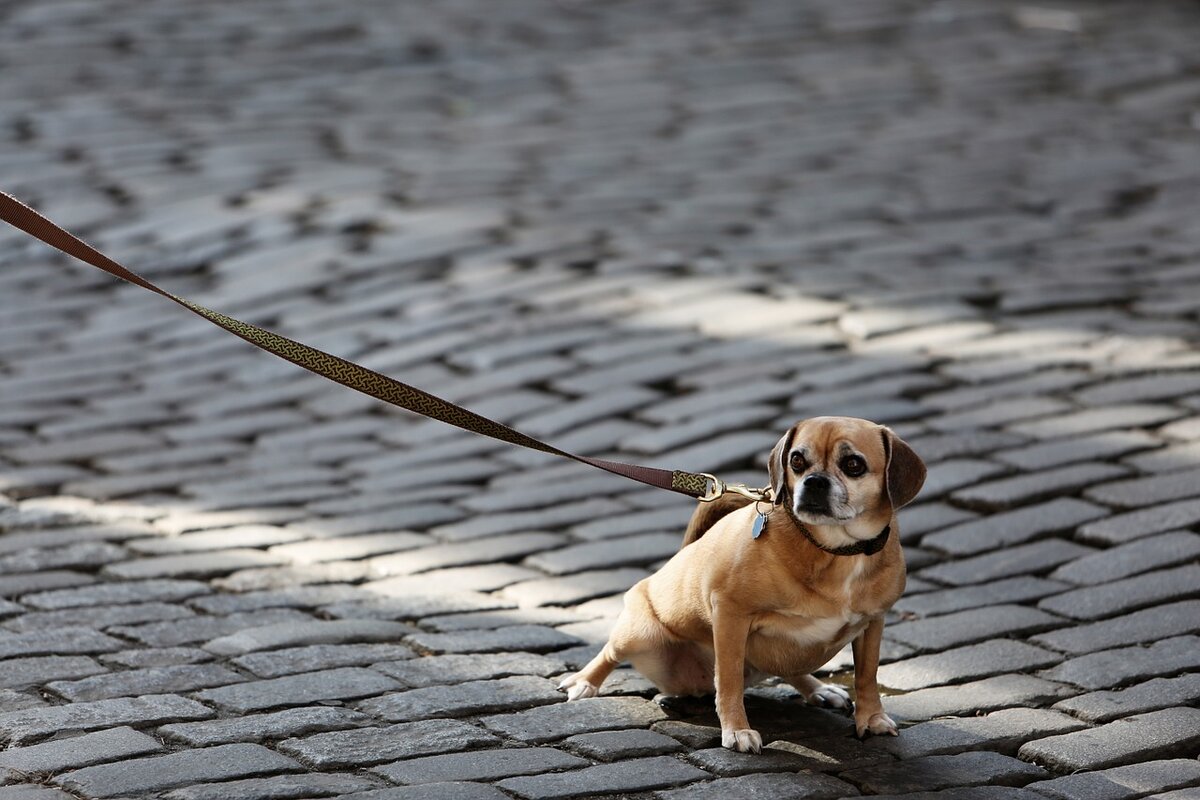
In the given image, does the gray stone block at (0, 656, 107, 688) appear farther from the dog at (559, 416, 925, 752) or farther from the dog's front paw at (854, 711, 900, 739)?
the dog's front paw at (854, 711, 900, 739)

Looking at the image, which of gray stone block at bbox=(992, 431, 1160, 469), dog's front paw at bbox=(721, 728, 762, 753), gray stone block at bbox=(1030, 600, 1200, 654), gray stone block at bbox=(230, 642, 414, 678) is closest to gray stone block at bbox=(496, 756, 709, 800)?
dog's front paw at bbox=(721, 728, 762, 753)

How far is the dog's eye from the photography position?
3.07 metres

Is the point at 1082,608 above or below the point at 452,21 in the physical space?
below

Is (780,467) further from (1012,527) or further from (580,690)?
(1012,527)

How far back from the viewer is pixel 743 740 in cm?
322

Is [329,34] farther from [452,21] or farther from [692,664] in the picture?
[692,664]

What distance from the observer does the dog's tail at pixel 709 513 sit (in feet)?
11.6

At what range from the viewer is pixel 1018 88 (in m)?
10.4

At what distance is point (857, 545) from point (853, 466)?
0.16 metres

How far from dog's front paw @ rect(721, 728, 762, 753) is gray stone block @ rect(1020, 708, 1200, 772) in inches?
21.2

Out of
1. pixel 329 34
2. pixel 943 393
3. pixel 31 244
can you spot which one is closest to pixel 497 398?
pixel 943 393

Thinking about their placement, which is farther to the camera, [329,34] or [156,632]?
[329,34]

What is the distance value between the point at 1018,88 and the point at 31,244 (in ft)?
20.2

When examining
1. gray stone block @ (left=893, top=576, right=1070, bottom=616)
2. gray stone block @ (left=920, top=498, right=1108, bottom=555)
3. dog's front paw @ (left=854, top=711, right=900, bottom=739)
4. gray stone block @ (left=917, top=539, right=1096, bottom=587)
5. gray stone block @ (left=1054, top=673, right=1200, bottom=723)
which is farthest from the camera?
gray stone block @ (left=920, top=498, right=1108, bottom=555)
